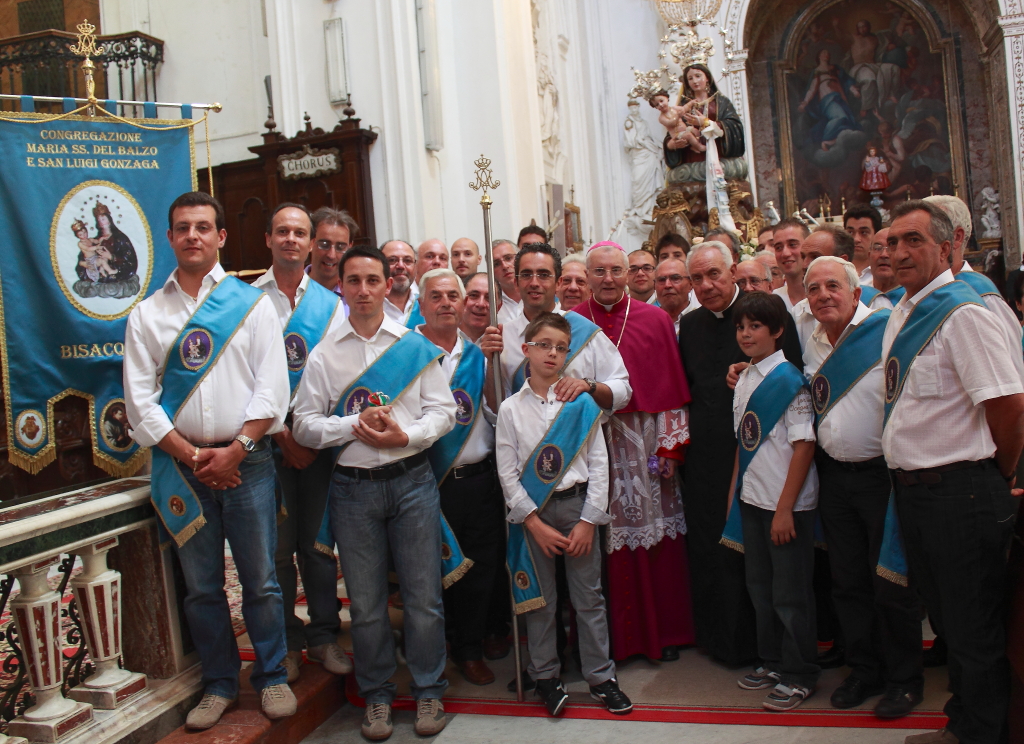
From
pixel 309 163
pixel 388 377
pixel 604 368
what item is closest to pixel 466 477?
pixel 388 377

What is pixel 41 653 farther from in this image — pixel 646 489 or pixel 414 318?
pixel 646 489

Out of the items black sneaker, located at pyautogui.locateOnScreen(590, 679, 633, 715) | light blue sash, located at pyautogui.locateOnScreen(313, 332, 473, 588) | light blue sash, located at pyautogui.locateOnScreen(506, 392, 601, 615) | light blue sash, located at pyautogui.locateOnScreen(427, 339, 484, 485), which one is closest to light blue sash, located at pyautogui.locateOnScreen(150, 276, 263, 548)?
light blue sash, located at pyautogui.locateOnScreen(313, 332, 473, 588)

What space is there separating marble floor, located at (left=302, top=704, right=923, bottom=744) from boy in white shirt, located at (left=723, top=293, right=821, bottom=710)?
21 cm

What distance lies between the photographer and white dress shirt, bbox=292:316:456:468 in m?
3.07

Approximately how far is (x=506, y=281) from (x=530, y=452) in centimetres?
140

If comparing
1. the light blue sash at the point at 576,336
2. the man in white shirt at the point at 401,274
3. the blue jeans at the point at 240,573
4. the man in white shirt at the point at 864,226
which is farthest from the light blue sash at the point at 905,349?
the man in white shirt at the point at 401,274

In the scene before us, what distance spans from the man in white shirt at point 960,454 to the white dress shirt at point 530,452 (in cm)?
108

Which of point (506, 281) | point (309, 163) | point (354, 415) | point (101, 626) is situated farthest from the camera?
point (309, 163)

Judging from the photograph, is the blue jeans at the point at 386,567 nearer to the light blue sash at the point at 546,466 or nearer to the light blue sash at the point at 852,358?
the light blue sash at the point at 546,466

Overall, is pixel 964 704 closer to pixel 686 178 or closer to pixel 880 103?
pixel 686 178

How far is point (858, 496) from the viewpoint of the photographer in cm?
307

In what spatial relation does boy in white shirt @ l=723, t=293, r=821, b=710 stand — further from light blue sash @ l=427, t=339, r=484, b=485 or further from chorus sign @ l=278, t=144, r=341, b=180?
chorus sign @ l=278, t=144, r=341, b=180

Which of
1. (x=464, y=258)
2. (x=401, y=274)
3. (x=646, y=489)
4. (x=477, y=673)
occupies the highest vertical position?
(x=464, y=258)

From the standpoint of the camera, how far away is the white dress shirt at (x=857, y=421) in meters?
3.01
